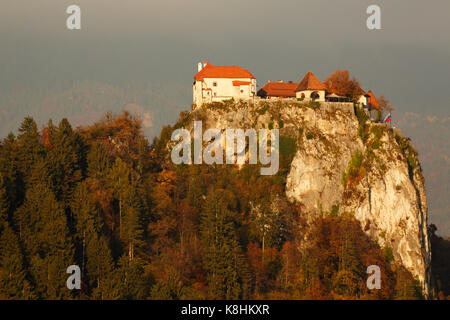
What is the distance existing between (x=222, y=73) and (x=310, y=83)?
1146 cm

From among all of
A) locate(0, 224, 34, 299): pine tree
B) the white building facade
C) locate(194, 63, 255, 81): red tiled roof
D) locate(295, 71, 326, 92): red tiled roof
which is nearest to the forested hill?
locate(0, 224, 34, 299): pine tree

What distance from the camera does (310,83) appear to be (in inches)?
3506

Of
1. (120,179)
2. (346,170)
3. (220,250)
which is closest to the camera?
(220,250)

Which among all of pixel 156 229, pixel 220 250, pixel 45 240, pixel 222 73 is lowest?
pixel 220 250

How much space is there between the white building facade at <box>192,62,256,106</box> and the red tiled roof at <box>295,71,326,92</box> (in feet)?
20.7

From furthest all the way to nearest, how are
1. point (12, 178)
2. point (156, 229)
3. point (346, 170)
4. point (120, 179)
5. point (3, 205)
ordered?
point (346, 170)
point (120, 179)
point (156, 229)
point (12, 178)
point (3, 205)

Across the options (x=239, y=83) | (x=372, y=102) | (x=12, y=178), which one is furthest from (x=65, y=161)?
(x=372, y=102)

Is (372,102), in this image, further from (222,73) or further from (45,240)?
(45,240)

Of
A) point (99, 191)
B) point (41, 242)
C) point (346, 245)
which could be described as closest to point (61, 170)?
point (99, 191)

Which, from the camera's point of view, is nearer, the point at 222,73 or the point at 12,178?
the point at 12,178

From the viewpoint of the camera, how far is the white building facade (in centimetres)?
8738

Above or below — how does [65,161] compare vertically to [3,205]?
above
